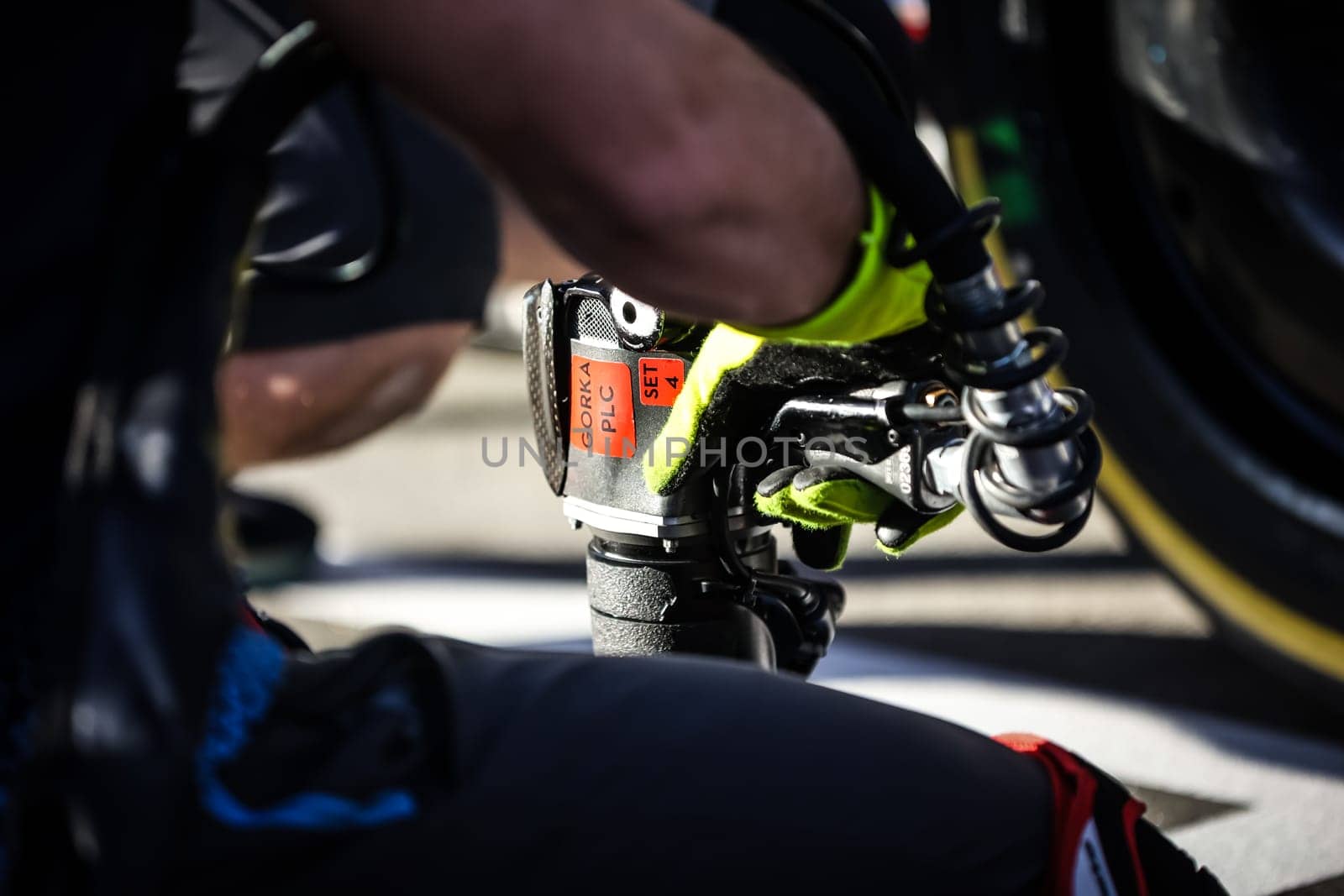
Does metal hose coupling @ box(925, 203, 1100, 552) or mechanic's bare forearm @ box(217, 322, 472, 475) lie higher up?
metal hose coupling @ box(925, 203, 1100, 552)

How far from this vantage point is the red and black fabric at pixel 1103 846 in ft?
2.34

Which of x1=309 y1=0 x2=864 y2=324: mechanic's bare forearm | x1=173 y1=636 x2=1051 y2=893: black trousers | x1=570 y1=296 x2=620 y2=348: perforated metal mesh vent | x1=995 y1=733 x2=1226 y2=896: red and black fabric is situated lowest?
x1=995 y1=733 x2=1226 y2=896: red and black fabric

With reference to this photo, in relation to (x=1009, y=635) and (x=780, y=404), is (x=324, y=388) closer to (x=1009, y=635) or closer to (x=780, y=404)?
(x=1009, y=635)

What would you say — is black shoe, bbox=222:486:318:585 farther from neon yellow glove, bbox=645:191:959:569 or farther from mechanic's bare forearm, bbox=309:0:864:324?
mechanic's bare forearm, bbox=309:0:864:324

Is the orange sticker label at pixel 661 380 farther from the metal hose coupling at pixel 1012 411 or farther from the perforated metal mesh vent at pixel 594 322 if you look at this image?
the metal hose coupling at pixel 1012 411

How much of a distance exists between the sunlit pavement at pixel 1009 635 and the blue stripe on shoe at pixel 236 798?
3.01 ft

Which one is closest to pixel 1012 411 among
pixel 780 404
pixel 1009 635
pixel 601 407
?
pixel 780 404

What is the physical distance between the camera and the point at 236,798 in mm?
575

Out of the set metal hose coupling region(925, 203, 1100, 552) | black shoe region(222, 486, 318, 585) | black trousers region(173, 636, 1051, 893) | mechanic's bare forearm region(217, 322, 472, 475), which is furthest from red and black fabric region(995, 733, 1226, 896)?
black shoe region(222, 486, 318, 585)

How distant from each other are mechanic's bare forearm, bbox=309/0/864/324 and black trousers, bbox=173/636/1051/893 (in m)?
0.22

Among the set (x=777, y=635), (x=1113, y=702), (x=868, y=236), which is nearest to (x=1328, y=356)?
(x=1113, y=702)

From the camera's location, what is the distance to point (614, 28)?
1.95ft

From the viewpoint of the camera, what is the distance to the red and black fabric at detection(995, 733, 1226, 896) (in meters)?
0.71

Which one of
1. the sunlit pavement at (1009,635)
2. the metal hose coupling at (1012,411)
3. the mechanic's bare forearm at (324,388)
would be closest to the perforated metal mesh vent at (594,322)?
the metal hose coupling at (1012,411)
